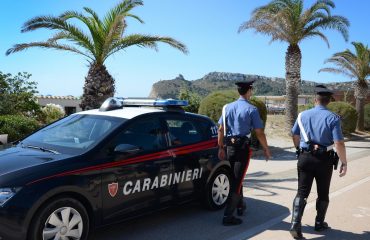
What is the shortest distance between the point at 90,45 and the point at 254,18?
Result: 9.19 m

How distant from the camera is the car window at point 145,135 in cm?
481

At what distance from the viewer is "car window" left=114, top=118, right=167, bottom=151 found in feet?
15.8

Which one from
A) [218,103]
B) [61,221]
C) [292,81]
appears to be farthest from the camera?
[292,81]

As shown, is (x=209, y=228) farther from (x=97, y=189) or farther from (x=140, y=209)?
(x=97, y=189)

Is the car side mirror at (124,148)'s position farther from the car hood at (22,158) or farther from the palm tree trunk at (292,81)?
the palm tree trunk at (292,81)

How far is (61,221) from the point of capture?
13.2ft

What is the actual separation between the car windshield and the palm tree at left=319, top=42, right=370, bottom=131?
924 inches

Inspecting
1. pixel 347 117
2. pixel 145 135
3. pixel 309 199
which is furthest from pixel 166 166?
pixel 347 117

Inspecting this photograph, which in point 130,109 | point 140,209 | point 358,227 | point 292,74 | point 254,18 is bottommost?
point 358,227

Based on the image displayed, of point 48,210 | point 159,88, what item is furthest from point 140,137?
point 159,88

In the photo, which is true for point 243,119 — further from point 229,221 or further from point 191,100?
point 191,100

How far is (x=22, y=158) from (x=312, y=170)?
3405 millimetres

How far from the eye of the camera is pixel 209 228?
17.3 feet

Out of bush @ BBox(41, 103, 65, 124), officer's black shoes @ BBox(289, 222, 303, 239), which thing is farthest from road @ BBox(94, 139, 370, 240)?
bush @ BBox(41, 103, 65, 124)
